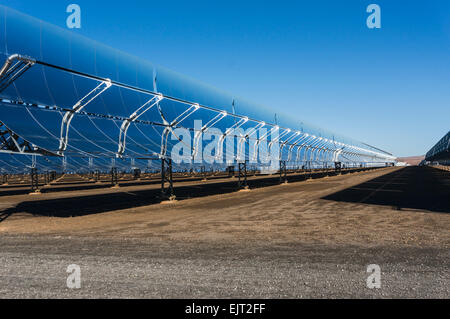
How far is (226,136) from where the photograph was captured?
32906 millimetres

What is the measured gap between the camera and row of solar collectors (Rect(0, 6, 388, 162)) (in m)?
15.6

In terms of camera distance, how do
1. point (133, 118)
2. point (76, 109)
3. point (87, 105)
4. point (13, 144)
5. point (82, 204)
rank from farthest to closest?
point (82, 204) → point (133, 118) → point (87, 105) → point (76, 109) → point (13, 144)

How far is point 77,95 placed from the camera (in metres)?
18.4

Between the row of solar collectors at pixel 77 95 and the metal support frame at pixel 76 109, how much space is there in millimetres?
225

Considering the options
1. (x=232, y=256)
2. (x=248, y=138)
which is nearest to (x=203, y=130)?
(x=248, y=138)

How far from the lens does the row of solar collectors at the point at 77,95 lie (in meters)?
15.6

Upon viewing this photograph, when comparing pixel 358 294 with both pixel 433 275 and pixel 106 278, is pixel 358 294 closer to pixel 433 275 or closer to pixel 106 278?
pixel 433 275

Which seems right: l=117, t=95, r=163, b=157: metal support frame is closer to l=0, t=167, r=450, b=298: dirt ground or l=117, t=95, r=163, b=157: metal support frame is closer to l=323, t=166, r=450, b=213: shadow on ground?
l=0, t=167, r=450, b=298: dirt ground

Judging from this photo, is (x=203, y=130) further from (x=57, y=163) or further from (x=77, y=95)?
(x=57, y=163)

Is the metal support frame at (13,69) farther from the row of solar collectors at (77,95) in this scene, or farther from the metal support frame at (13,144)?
the metal support frame at (13,144)

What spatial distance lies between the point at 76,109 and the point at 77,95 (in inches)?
36.4

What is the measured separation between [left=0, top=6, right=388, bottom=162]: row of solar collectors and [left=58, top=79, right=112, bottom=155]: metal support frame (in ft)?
0.74

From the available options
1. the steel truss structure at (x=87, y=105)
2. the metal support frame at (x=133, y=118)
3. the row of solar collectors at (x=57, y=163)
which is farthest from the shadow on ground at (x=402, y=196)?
the row of solar collectors at (x=57, y=163)

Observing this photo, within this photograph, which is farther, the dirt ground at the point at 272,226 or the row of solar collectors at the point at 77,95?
the row of solar collectors at the point at 77,95
